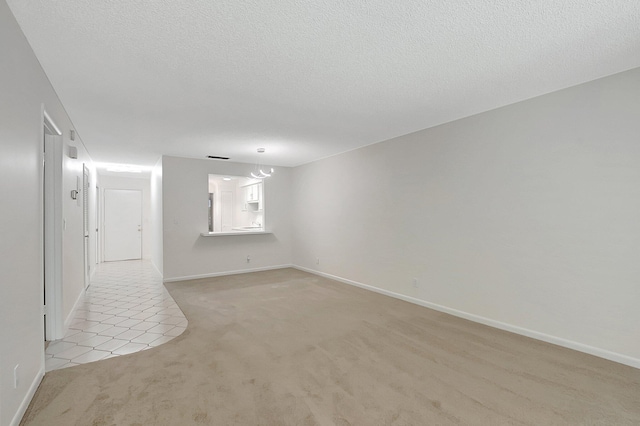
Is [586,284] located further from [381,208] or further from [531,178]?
[381,208]

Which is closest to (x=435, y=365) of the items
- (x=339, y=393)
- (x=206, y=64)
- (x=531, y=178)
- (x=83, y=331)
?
(x=339, y=393)

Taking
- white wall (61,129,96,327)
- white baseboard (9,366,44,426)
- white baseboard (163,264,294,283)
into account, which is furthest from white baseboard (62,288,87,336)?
white baseboard (163,264,294,283)

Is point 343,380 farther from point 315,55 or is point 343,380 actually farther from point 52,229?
point 52,229

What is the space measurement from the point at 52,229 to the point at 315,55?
10.2 ft

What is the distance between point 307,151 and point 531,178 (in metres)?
3.69

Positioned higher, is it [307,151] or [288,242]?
[307,151]

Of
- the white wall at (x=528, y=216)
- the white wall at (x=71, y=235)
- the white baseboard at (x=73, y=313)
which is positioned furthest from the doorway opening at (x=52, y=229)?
the white wall at (x=528, y=216)

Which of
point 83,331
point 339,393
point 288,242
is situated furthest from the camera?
point 288,242

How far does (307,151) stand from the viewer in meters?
5.86

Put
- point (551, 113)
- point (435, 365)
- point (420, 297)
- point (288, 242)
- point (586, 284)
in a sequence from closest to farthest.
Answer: point (435, 365), point (586, 284), point (551, 113), point (420, 297), point (288, 242)

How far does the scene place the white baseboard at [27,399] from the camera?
1.86 metres

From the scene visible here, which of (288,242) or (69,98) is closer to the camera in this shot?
(69,98)

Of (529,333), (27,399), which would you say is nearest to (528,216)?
(529,333)

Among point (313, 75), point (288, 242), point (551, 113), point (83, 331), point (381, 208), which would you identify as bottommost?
point (83, 331)
